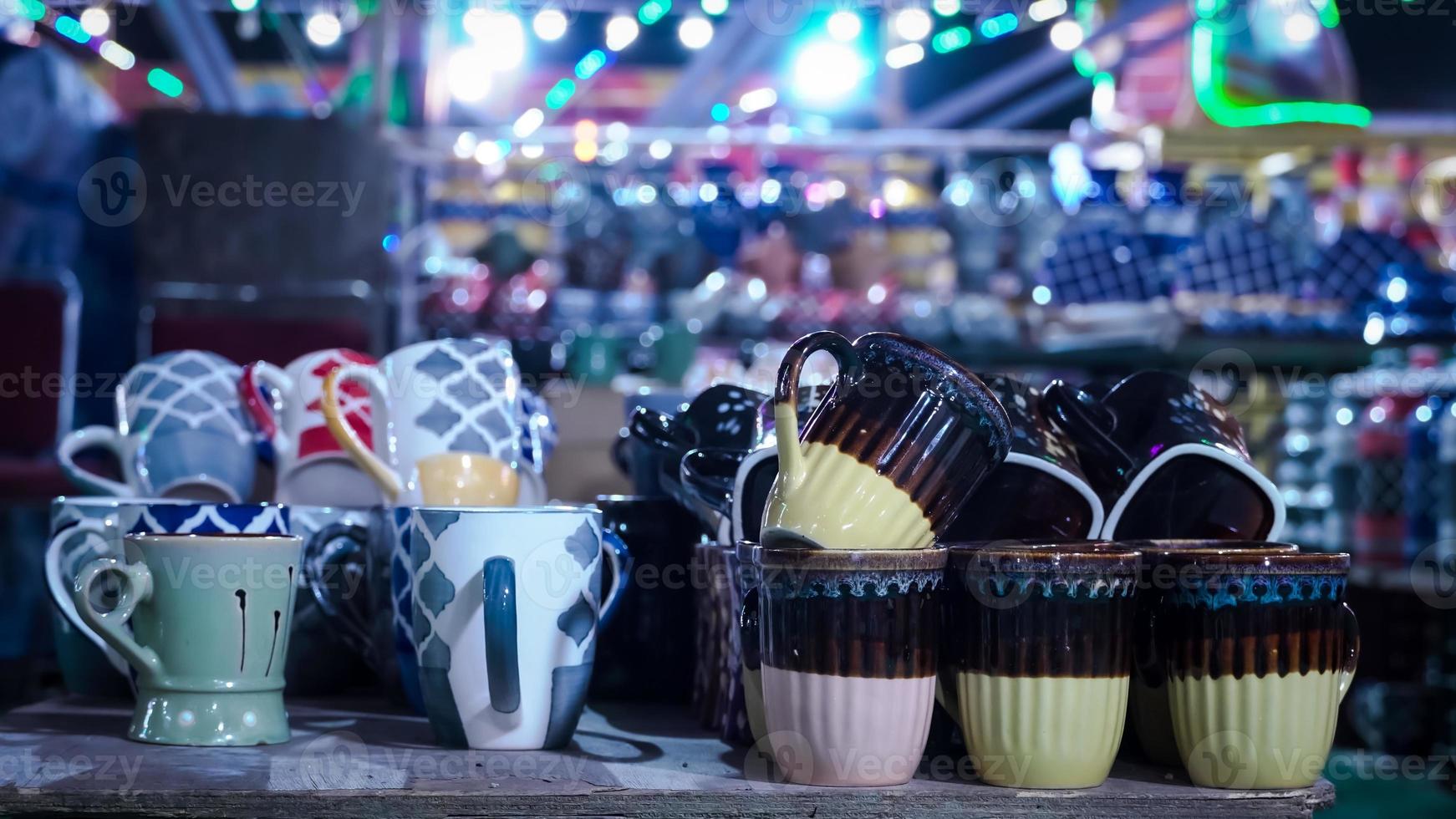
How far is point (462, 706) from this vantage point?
86 cm

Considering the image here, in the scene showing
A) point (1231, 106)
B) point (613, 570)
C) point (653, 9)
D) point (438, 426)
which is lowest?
point (613, 570)

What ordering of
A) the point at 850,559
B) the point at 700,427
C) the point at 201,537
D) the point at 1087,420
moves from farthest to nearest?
the point at 700,427, the point at 1087,420, the point at 201,537, the point at 850,559

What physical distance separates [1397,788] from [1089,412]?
1.76 metres

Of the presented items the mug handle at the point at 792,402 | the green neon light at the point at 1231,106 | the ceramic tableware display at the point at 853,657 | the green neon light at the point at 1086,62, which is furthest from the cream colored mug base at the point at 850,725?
the green neon light at the point at 1086,62

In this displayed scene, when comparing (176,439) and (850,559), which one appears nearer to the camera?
(850,559)

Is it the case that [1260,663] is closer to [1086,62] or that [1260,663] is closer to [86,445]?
[86,445]

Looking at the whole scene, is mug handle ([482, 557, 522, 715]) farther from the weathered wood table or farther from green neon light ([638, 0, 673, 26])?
green neon light ([638, 0, 673, 26])

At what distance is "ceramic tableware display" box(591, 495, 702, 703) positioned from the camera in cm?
109

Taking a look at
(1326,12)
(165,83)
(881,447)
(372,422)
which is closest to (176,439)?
(372,422)

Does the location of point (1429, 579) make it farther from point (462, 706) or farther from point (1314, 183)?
point (462, 706)

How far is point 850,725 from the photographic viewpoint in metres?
0.76

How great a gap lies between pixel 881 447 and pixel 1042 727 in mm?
177

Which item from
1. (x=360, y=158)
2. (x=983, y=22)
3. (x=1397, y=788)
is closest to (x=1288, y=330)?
(x=1397, y=788)

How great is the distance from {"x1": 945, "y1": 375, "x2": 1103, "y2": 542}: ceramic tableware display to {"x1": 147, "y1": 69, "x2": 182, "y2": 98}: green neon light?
4.91 metres
